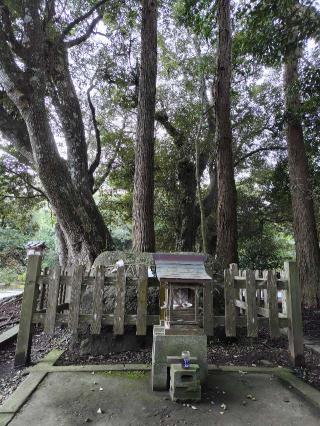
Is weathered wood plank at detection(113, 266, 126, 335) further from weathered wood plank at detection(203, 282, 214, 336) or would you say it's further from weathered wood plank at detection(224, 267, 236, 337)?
weathered wood plank at detection(224, 267, 236, 337)

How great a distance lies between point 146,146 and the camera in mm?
6863

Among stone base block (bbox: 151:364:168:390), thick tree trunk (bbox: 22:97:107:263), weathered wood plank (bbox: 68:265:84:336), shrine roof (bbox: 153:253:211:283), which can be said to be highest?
thick tree trunk (bbox: 22:97:107:263)

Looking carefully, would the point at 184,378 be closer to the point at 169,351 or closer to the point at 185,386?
the point at 185,386

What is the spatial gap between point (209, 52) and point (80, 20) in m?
4.36

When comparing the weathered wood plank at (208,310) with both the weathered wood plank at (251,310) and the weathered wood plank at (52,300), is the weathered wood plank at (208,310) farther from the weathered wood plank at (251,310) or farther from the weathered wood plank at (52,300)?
the weathered wood plank at (52,300)

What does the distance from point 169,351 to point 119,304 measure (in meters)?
0.92

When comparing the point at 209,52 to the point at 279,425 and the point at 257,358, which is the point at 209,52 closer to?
the point at 257,358

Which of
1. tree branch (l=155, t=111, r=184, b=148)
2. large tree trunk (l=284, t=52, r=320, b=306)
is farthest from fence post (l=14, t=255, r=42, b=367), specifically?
tree branch (l=155, t=111, r=184, b=148)

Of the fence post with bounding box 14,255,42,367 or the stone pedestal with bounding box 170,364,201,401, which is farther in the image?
the fence post with bounding box 14,255,42,367

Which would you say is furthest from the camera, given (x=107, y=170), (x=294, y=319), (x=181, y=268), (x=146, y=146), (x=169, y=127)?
(x=107, y=170)

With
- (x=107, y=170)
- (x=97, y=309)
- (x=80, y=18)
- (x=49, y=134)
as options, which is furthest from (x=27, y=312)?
(x=107, y=170)

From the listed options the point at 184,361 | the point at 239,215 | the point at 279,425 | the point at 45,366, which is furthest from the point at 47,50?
the point at 239,215

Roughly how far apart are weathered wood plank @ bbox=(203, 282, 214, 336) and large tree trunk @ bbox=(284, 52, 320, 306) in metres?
5.04

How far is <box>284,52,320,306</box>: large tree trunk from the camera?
8016 millimetres
